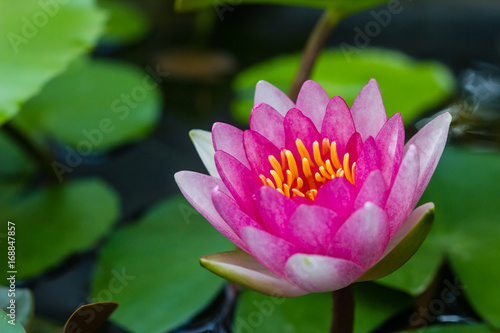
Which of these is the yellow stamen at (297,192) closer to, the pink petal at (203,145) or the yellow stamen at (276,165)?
the yellow stamen at (276,165)

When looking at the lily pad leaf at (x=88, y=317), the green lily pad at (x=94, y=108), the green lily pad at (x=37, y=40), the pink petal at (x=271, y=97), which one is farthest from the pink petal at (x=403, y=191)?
the green lily pad at (x=94, y=108)

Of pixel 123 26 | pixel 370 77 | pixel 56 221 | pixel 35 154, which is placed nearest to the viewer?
pixel 56 221

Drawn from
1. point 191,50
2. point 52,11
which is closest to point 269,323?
point 52,11

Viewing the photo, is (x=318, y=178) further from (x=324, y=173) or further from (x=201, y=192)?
(x=201, y=192)

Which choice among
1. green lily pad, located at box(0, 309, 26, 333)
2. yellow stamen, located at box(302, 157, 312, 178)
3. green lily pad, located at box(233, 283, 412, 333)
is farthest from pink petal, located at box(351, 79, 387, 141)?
→ green lily pad, located at box(0, 309, 26, 333)

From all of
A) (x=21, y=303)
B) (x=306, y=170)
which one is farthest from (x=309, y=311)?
(x=21, y=303)

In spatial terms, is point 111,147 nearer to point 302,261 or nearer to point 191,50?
point 191,50

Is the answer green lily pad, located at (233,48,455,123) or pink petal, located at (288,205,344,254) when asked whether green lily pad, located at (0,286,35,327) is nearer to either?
pink petal, located at (288,205,344,254)
